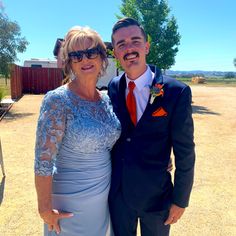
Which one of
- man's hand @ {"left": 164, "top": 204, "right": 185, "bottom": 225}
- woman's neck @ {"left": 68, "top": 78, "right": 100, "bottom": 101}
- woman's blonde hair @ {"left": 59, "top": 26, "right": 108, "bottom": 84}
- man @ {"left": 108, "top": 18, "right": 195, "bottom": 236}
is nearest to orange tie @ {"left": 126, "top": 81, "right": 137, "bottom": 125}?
man @ {"left": 108, "top": 18, "right": 195, "bottom": 236}

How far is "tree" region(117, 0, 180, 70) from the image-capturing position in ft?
68.0

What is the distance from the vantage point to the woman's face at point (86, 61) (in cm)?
237

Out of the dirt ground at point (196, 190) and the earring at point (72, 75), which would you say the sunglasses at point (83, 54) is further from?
the dirt ground at point (196, 190)

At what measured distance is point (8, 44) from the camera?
17094 millimetres

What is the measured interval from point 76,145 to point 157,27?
19878 millimetres

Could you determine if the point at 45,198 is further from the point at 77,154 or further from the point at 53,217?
the point at 77,154

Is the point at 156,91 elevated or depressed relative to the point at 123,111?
elevated

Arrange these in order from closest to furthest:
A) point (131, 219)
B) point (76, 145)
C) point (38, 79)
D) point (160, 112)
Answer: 1. point (76, 145)
2. point (160, 112)
3. point (131, 219)
4. point (38, 79)

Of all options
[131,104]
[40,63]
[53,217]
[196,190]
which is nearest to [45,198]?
[53,217]

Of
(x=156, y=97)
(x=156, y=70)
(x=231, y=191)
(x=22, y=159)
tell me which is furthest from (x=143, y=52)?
(x=22, y=159)

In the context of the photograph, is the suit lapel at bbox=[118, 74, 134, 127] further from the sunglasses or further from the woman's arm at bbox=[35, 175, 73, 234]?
the woman's arm at bbox=[35, 175, 73, 234]

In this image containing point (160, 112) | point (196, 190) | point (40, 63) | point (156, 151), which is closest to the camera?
point (160, 112)

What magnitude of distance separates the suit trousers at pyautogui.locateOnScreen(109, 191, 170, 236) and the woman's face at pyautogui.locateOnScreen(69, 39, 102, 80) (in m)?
1.01

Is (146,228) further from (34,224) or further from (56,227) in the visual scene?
(34,224)
